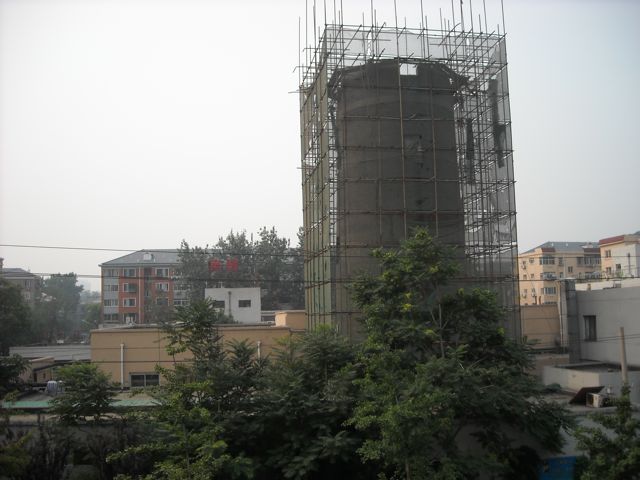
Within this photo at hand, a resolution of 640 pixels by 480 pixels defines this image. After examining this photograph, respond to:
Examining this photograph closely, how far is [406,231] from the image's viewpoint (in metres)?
22.7

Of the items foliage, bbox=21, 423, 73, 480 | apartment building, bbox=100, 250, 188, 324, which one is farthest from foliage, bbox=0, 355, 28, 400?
apartment building, bbox=100, 250, 188, 324

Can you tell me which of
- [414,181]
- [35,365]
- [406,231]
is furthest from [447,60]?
[35,365]

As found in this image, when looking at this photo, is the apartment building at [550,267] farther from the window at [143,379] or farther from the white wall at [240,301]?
the window at [143,379]

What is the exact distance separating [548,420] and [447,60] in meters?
16.0

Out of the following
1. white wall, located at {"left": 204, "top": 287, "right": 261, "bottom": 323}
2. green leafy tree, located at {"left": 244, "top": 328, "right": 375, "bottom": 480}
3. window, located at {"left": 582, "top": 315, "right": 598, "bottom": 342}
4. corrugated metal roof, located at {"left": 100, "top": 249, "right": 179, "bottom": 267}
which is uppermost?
corrugated metal roof, located at {"left": 100, "top": 249, "right": 179, "bottom": 267}

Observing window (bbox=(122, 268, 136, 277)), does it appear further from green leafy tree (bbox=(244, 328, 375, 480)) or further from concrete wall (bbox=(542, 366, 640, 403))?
green leafy tree (bbox=(244, 328, 375, 480))

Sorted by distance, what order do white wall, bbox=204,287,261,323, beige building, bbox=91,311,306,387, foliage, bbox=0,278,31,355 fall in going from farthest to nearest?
white wall, bbox=204,287,261,323
foliage, bbox=0,278,31,355
beige building, bbox=91,311,306,387

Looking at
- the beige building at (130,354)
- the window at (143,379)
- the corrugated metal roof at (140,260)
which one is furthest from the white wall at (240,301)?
the corrugated metal roof at (140,260)

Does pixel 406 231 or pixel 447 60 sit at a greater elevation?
pixel 447 60

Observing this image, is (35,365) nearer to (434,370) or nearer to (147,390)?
(147,390)

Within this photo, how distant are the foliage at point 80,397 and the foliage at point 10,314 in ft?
97.0

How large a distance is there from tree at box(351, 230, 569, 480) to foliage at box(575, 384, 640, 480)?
6.39ft

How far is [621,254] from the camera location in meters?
58.6

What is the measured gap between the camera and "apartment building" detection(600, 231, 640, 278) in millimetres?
55938
